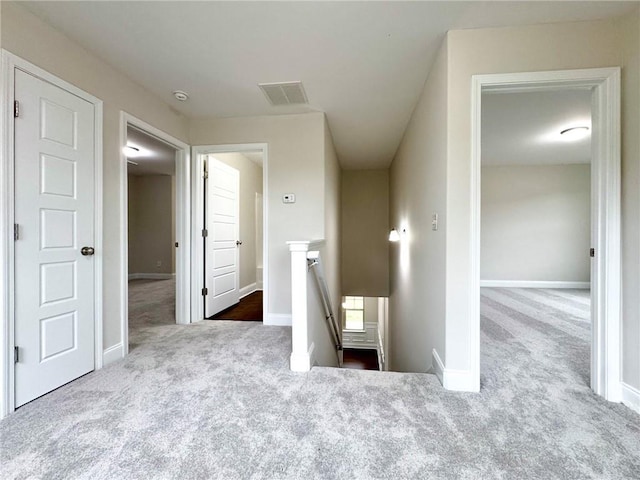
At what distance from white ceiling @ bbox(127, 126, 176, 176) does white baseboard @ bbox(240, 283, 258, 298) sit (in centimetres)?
251

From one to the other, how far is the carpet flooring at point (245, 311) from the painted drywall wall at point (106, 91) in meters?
1.35

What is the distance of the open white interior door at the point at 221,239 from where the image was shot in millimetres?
3385

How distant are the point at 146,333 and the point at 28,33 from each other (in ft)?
8.28

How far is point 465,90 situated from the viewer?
1.76 meters

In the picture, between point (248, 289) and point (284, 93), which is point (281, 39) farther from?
point (248, 289)

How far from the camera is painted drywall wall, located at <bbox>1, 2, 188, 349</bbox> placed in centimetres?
163

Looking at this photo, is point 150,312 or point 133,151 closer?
point 150,312

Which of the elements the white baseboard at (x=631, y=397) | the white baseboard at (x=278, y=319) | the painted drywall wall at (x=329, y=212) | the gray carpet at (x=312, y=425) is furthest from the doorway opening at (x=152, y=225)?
the white baseboard at (x=631, y=397)

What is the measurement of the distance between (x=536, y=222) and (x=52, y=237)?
725cm

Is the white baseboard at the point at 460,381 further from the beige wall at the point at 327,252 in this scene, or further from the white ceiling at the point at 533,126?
the white ceiling at the point at 533,126

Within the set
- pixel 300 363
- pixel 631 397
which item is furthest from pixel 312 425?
pixel 631 397

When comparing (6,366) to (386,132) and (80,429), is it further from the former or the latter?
(386,132)

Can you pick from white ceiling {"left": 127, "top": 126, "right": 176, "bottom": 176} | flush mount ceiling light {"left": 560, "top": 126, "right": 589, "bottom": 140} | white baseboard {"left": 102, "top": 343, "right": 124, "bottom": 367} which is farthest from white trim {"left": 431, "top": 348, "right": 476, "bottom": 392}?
white ceiling {"left": 127, "top": 126, "right": 176, "bottom": 176}

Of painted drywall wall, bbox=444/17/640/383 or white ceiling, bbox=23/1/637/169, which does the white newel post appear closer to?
painted drywall wall, bbox=444/17/640/383
